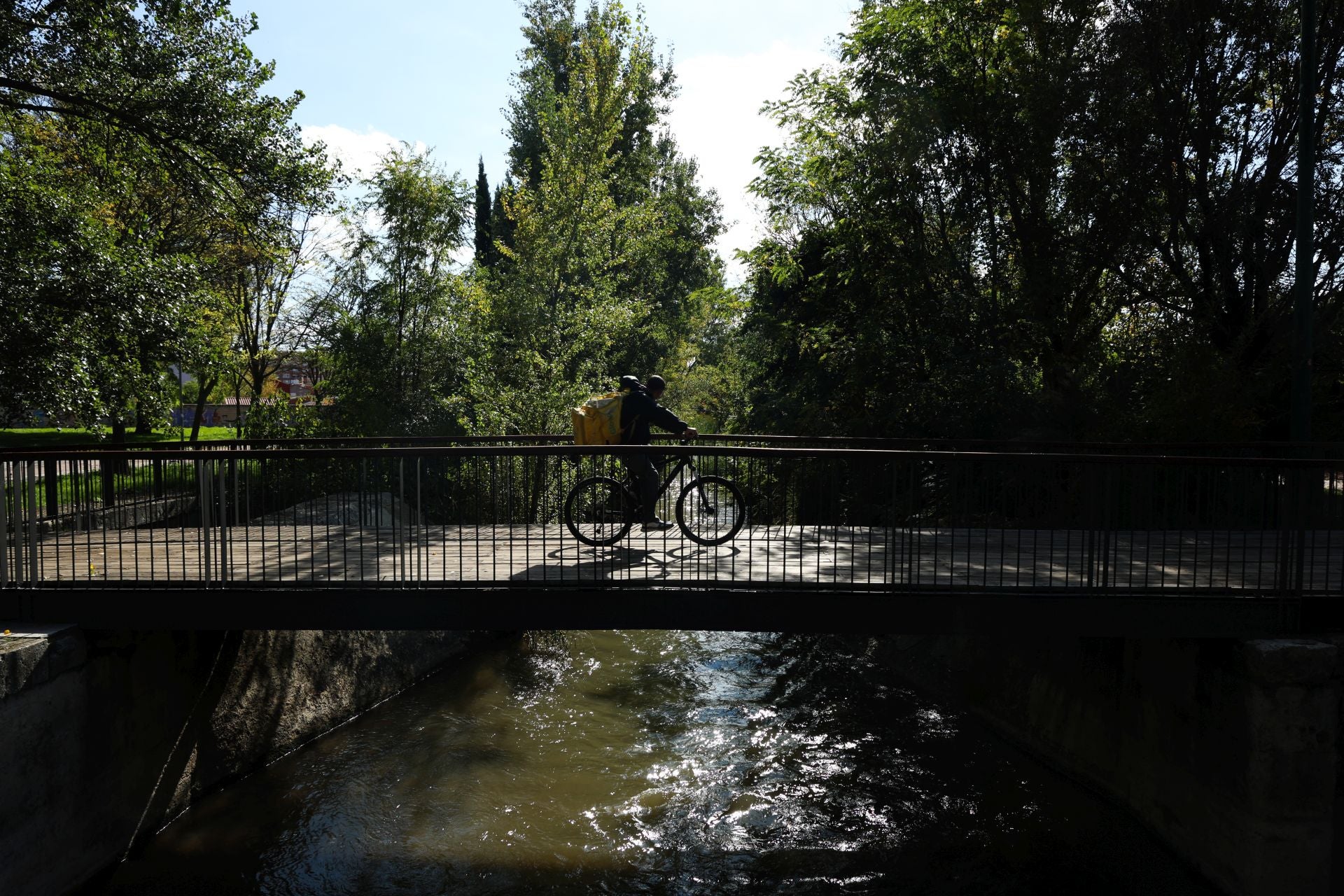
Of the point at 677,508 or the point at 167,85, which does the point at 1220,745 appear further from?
the point at 167,85

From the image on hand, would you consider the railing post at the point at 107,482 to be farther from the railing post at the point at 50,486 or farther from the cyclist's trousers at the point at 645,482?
the cyclist's trousers at the point at 645,482

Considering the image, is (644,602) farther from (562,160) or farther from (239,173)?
(562,160)

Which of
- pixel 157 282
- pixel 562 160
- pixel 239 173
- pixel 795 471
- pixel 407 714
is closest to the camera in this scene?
pixel 795 471

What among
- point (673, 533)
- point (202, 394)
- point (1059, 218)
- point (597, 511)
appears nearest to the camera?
point (597, 511)

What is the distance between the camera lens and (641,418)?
9.24 m

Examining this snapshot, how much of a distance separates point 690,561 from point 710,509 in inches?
27.4

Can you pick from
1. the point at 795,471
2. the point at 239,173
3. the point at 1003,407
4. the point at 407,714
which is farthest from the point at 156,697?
the point at 1003,407

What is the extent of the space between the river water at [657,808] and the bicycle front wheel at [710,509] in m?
2.52

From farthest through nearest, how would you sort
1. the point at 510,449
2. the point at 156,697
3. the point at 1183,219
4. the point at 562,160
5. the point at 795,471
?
the point at 562,160
the point at 1183,219
the point at 795,471
the point at 156,697
the point at 510,449

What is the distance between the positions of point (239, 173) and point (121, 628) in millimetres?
8695

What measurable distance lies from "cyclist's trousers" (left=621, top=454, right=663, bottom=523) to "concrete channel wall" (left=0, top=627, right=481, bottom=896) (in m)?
4.36

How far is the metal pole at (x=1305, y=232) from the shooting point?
10.3 meters

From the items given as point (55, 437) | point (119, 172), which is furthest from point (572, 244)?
point (55, 437)

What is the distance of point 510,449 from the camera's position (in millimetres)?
7266
